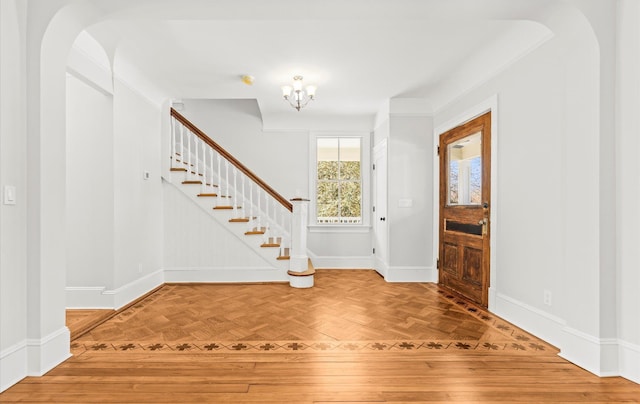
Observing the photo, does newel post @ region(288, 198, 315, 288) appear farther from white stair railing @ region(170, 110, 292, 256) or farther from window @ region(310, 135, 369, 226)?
window @ region(310, 135, 369, 226)

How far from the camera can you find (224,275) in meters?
4.55

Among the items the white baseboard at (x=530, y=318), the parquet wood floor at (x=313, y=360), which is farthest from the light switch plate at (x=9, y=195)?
the white baseboard at (x=530, y=318)

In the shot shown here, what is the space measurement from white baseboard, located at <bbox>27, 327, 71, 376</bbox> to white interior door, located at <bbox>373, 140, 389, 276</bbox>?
375 cm

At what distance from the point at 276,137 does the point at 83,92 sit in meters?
2.93

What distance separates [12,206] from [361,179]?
4.63 metres

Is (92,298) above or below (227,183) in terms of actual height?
below

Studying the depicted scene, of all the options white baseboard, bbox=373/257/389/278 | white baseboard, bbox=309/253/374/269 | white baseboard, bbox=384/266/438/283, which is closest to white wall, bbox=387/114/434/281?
white baseboard, bbox=384/266/438/283

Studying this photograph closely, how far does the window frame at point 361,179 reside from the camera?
5.64 meters

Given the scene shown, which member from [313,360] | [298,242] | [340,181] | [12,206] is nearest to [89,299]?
[12,206]

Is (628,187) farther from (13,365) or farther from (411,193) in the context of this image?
(13,365)

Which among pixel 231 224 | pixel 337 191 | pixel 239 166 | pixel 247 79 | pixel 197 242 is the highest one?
pixel 247 79

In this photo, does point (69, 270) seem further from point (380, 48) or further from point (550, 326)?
point (550, 326)

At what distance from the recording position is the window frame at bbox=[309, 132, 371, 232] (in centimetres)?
564

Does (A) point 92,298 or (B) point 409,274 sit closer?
(A) point 92,298
